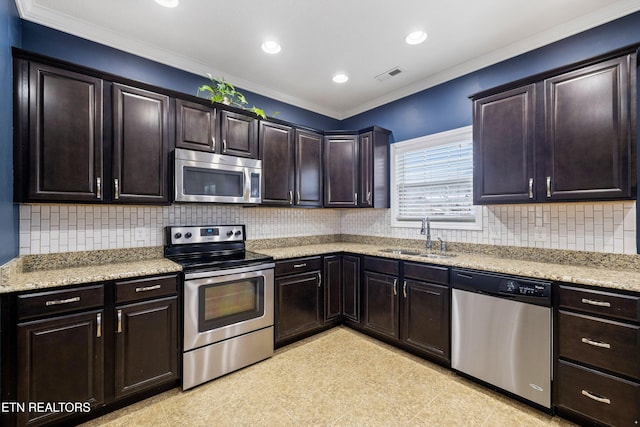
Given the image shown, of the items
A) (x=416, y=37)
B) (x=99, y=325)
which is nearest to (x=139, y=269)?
(x=99, y=325)

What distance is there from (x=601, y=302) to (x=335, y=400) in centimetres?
187

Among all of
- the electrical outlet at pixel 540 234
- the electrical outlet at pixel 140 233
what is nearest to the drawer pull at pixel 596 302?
the electrical outlet at pixel 540 234

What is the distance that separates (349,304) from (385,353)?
693 millimetres

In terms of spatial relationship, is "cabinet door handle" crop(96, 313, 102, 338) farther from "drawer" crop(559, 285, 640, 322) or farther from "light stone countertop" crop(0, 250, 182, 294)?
"drawer" crop(559, 285, 640, 322)

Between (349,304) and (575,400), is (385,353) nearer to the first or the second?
(349,304)

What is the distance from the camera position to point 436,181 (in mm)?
3281

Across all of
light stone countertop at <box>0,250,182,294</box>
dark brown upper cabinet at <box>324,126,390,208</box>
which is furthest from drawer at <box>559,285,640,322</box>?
light stone countertop at <box>0,250,182,294</box>

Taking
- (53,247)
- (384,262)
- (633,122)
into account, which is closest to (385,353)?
(384,262)

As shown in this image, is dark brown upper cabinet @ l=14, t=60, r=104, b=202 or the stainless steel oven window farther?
the stainless steel oven window

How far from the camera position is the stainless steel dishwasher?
194cm

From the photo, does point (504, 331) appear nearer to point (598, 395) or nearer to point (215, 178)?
point (598, 395)

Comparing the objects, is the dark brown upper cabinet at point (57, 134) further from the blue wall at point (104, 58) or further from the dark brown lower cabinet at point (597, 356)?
the dark brown lower cabinet at point (597, 356)

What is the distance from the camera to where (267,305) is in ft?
8.87

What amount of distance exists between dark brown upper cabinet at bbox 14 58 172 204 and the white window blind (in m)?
2.70
